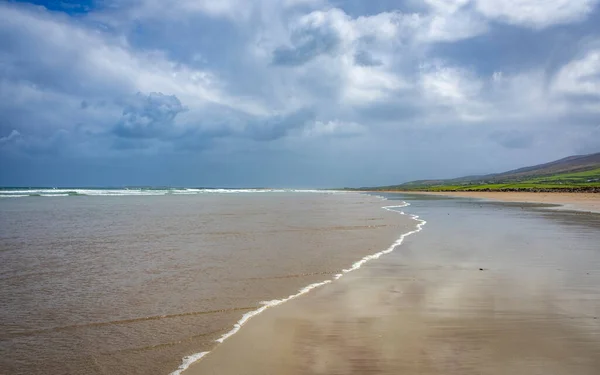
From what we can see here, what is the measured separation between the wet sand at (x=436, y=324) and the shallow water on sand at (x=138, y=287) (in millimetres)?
854

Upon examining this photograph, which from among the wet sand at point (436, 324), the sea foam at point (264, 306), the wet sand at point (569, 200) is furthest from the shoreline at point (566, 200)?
the wet sand at point (436, 324)

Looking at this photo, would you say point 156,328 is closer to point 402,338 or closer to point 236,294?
point 236,294

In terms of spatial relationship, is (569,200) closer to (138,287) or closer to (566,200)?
(566,200)

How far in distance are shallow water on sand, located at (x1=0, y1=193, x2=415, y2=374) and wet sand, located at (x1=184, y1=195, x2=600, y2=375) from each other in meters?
0.85

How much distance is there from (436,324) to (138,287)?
6.33m

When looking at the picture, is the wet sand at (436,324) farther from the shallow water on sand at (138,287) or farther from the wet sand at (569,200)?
the wet sand at (569,200)

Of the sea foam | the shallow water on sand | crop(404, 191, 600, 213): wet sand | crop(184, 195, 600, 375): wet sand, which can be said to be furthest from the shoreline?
crop(184, 195, 600, 375): wet sand

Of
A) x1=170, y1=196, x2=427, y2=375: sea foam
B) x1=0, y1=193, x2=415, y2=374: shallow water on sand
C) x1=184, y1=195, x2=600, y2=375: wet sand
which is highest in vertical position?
x1=0, y1=193, x2=415, y2=374: shallow water on sand

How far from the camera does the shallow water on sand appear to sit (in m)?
5.75

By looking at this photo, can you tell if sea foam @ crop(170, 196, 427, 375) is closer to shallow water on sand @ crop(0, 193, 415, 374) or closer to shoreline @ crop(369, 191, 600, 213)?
shallow water on sand @ crop(0, 193, 415, 374)

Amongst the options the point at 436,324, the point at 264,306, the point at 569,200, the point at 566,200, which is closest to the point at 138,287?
the point at 264,306

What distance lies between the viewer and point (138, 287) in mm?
9172

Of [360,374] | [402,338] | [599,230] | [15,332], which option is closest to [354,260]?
[402,338]

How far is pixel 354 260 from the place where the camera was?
41.2 ft
